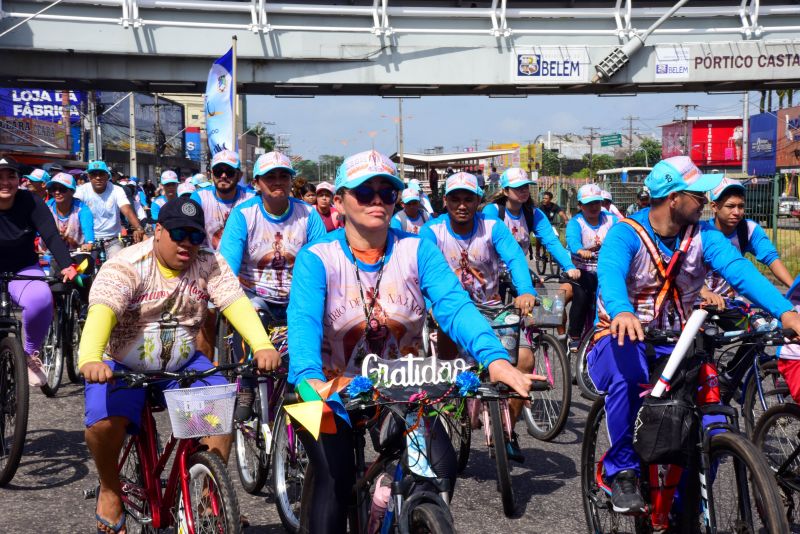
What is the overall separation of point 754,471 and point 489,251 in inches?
145

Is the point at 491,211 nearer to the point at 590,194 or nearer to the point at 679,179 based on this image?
the point at 590,194

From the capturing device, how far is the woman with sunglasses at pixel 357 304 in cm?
347

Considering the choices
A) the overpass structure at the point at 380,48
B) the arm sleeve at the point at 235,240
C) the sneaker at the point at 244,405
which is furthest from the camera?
the overpass structure at the point at 380,48

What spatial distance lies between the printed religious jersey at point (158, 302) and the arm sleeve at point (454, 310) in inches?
47.0

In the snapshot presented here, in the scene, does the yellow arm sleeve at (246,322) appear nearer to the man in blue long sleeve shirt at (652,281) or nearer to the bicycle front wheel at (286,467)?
the bicycle front wheel at (286,467)

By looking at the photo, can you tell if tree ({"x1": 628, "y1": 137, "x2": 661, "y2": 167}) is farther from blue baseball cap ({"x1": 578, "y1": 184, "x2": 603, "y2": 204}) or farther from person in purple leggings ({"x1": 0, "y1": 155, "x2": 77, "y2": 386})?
person in purple leggings ({"x1": 0, "y1": 155, "x2": 77, "y2": 386})

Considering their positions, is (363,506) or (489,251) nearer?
(363,506)

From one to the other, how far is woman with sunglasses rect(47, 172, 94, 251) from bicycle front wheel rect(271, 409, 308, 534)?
604 centimetres

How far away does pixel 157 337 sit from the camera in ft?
14.9

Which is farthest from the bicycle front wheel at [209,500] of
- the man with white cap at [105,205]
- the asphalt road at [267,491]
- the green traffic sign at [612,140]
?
the green traffic sign at [612,140]

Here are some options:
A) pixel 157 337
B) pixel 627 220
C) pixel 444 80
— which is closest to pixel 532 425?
pixel 627 220

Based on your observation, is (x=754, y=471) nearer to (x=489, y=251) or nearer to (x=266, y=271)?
(x=489, y=251)

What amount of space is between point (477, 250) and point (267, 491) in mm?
2352

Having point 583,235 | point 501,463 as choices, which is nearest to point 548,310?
point 501,463
